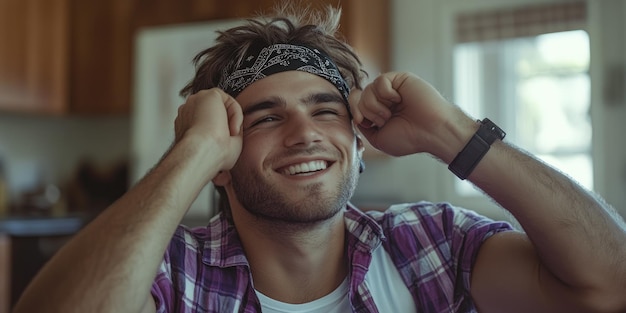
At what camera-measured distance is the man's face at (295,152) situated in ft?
4.04

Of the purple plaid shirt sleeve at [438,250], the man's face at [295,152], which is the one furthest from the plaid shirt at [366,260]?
the man's face at [295,152]

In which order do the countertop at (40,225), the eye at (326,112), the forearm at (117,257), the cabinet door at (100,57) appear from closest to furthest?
the forearm at (117,257), the eye at (326,112), the countertop at (40,225), the cabinet door at (100,57)

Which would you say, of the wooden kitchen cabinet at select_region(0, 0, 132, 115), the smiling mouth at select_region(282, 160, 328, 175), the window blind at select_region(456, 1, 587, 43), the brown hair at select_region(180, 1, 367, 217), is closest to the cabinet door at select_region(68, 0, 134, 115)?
the wooden kitchen cabinet at select_region(0, 0, 132, 115)

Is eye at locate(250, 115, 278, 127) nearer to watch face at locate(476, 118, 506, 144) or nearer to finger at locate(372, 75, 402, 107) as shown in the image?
finger at locate(372, 75, 402, 107)

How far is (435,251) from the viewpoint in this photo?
4.25 ft

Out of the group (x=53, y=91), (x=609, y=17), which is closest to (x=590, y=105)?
(x=609, y=17)

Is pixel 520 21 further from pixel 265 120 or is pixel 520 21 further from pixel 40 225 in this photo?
pixel 40 225

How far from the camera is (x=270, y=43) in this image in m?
1.41

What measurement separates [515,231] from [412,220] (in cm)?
22

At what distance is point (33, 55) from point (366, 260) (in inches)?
110

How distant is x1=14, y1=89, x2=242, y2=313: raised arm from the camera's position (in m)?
0.90

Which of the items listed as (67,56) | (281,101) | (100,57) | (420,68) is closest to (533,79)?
(420,68)

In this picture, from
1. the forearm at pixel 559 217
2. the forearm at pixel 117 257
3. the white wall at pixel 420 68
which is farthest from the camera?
the white wall at pixel 420 68

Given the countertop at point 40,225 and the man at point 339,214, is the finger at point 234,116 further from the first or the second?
the countertop at point 40,225
